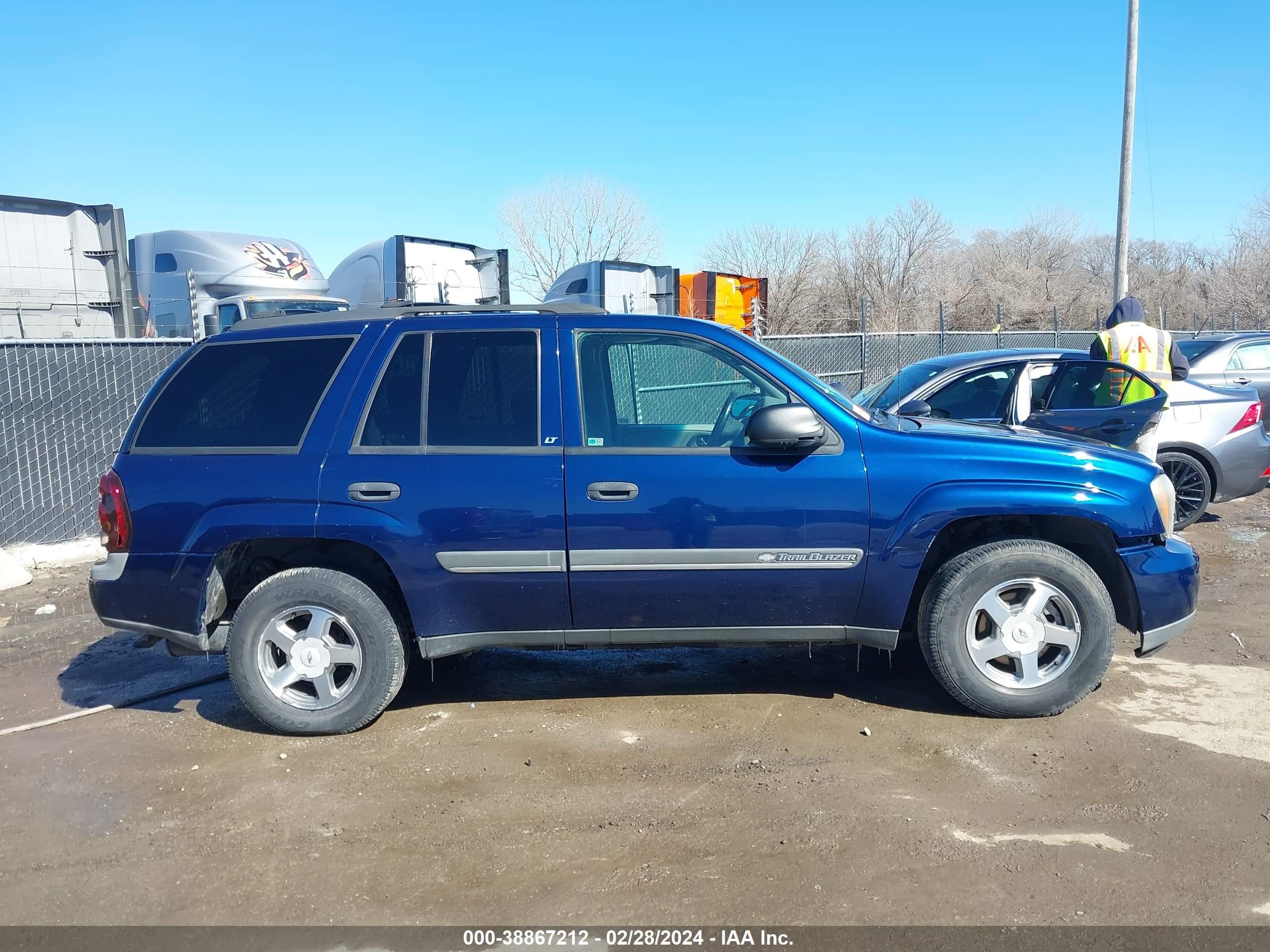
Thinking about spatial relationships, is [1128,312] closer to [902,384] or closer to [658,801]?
[902,384]

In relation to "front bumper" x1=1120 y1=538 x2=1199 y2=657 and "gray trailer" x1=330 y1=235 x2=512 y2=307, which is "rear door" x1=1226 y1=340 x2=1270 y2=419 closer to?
"front bumper" x1=1120 y1=538 x2=1199 y2=657

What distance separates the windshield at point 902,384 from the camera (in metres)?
7.74

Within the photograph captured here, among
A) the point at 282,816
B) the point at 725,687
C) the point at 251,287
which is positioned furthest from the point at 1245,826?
the point at 251,287

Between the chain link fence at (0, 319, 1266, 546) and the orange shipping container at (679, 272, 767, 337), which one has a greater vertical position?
the orange shipping container at (679, 272, 767, 337)

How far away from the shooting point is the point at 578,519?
4.26m

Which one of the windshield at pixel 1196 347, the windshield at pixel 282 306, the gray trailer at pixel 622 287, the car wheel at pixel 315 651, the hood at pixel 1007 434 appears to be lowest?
the car wheel at pixel 315 651

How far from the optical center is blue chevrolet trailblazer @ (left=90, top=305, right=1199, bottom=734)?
14.0 feet

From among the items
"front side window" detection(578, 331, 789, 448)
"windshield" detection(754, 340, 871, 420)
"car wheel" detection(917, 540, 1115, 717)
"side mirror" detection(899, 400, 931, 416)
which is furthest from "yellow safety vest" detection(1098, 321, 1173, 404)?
"front side window" detection(578, 331, 789, 448)

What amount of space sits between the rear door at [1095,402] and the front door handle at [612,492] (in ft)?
14.2

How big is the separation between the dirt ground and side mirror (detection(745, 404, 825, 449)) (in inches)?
53.1

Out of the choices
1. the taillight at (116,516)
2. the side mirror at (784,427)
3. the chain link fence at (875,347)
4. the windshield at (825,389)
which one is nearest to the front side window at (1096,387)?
the windshield at (825,389)

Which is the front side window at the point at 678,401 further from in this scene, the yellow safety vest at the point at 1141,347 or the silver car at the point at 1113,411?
the yellow safety vest at the point at 1141,347

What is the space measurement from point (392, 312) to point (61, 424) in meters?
5.45

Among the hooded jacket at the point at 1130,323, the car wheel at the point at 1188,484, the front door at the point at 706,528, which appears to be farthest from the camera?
the car wheel at the point at 1188,484
